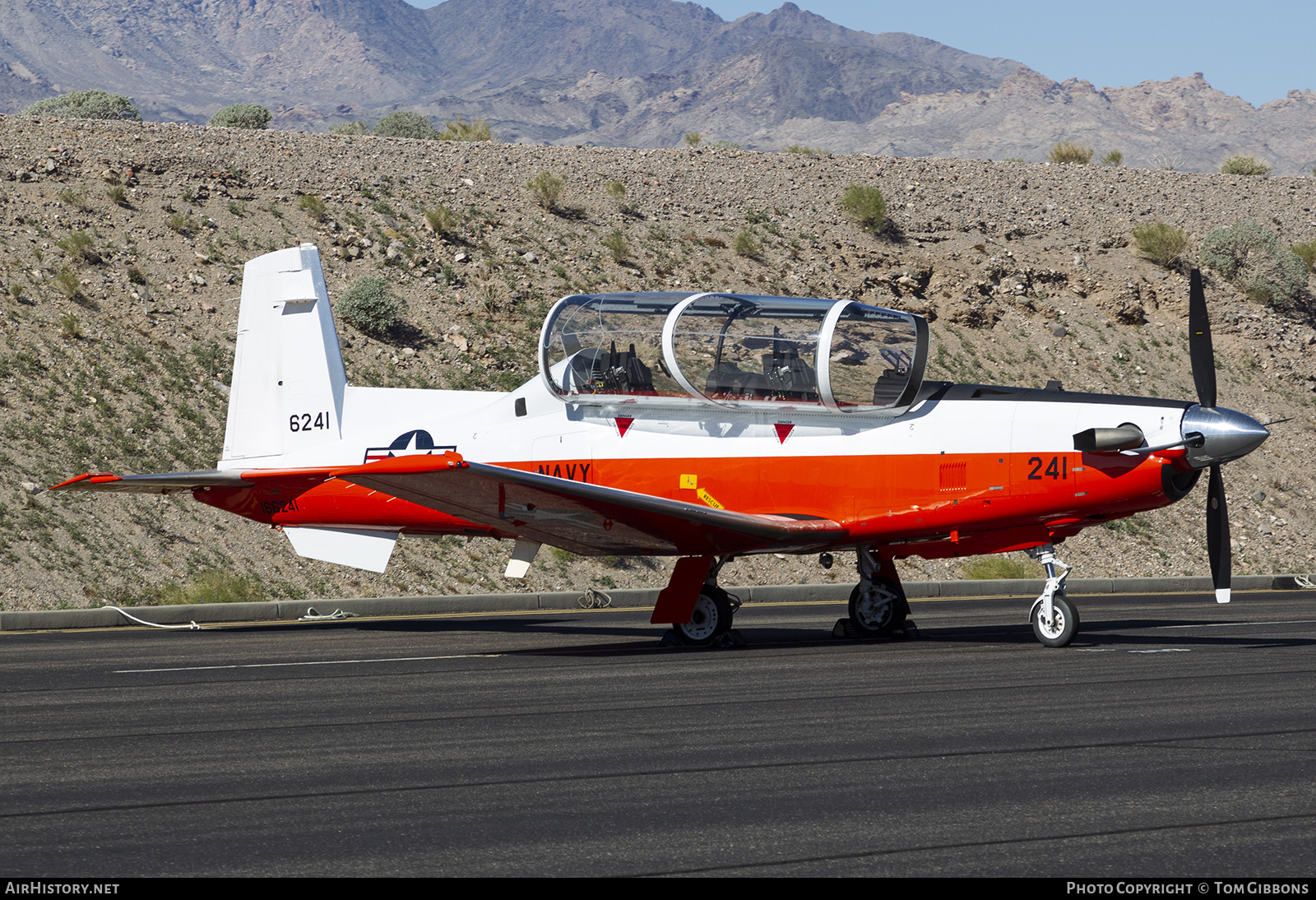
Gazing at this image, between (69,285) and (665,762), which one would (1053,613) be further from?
(69,285)

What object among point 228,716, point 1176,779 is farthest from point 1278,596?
point 228,716

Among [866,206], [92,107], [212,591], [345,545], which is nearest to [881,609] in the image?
[345,545]

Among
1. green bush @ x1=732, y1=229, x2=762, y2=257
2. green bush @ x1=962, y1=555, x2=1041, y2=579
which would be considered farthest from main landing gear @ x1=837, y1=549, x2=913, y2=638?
green bush @ x1=732, y1=229, x2=762, y2=257

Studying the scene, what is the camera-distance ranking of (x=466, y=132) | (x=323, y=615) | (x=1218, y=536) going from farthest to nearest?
(x=466, y=132) → (x=323, y=615) → (x=1218, y=536)

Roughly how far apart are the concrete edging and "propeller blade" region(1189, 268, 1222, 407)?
857cm

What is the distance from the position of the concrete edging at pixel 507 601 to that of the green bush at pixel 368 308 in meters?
9.77

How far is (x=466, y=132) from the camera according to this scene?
41.7 metres

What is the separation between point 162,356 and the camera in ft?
84.0

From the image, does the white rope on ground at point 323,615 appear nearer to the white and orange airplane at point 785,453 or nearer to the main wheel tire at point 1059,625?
the white and orange airplane at point 785,453

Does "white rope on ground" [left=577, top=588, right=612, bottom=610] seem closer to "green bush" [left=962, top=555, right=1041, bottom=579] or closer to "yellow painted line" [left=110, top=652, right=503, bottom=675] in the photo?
"yellow painted line" [left=110, top=652, right=503, bottom=675]

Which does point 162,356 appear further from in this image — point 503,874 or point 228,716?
point 503,874

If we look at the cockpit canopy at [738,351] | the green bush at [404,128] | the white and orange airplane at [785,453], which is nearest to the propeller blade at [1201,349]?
the white and orange airplane at [785,453]

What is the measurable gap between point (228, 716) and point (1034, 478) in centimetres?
697

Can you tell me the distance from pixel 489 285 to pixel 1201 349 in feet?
67.8
